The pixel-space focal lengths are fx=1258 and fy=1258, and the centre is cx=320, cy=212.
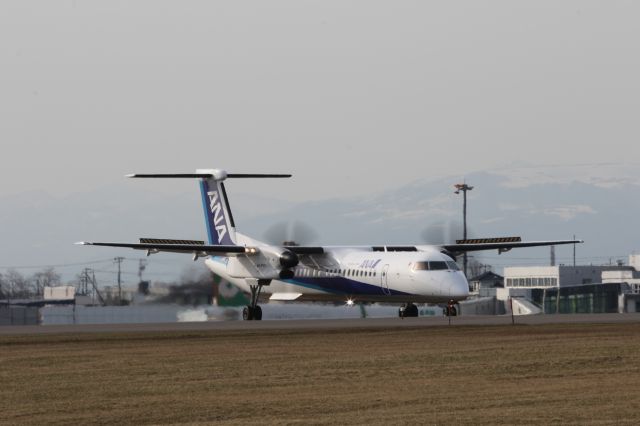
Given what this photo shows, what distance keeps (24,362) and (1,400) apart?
26.4ft

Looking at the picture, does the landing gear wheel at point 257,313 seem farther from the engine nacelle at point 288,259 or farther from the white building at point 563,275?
the white building at point 563,275

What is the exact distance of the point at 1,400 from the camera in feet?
70.6

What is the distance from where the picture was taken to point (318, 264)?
192 ft

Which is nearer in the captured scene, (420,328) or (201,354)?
(201,354)

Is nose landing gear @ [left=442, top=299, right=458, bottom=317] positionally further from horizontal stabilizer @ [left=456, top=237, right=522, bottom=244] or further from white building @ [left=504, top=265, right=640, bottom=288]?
white building @ [left=504, top=265, right=640, bottom=288]

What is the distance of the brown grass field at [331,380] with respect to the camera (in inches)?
748

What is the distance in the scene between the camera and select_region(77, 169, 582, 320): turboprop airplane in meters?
53.8

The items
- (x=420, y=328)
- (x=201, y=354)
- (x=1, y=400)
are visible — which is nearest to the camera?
(x=1, y=400)

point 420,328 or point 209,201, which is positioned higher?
point 209,201

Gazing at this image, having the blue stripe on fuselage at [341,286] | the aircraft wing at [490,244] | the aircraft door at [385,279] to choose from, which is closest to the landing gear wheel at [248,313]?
the blue stripe on fuselage at [341,286]

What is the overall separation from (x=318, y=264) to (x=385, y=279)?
14.4 ft

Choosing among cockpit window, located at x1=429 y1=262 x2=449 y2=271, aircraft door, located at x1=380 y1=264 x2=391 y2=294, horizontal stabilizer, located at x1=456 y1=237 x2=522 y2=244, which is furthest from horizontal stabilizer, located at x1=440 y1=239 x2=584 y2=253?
cockpit window, located at x1=429 y1=262 x2=449 y2=271

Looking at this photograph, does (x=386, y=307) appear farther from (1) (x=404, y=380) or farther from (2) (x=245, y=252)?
(1) (x=404, y=380)

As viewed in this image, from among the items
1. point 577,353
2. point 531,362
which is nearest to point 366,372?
point 531,362
